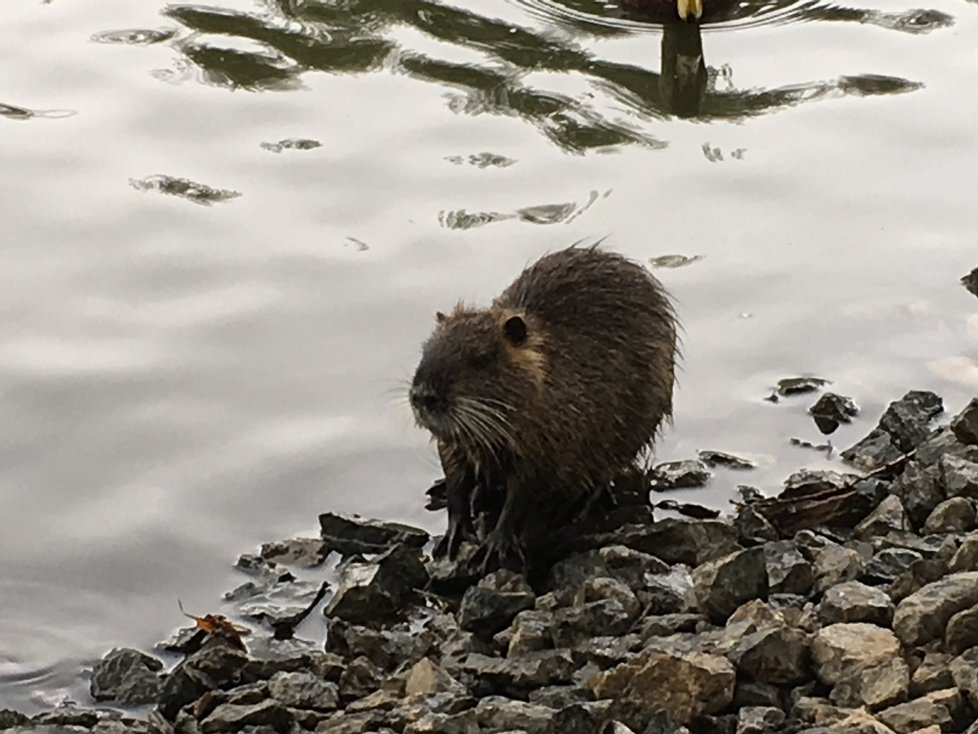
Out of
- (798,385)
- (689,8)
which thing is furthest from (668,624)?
(689,8)

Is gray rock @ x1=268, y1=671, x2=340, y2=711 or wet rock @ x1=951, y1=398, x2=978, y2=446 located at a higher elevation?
wet rock @ x1=951, y1=398, x2=978, y2=446

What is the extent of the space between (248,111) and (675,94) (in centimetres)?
185

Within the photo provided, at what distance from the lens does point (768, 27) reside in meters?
8.11

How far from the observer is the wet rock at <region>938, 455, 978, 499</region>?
4215 millimetres

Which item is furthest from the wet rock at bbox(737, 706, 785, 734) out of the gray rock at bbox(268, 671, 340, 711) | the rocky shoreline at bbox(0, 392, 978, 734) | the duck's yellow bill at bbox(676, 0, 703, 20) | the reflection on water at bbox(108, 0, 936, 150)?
the duck's yellow bill at bbox(676, 0, 703, 20)

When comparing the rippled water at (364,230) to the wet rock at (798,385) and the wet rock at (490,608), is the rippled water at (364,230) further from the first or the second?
the wet rock at (490,608)

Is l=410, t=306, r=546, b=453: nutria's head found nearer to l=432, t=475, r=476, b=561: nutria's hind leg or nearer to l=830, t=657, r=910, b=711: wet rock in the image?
l=432, t=475, r=476, b=561: nutria's hind leg

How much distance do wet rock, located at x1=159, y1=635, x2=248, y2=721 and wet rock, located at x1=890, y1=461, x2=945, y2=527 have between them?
166cm

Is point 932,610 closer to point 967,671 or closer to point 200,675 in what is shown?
point 967,671

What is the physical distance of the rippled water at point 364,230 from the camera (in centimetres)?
469

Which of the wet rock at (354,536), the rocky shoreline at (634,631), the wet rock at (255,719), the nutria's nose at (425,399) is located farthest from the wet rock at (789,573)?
the wet rock at (255,719)

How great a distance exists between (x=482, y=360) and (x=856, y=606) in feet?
3.76

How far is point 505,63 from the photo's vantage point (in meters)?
7.50

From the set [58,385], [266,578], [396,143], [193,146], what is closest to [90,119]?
[193,146]
